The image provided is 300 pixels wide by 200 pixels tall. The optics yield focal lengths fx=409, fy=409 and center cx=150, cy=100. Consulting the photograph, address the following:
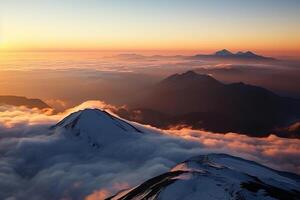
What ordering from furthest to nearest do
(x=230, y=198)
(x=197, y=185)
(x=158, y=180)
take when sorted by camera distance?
1. (x=158, y=180)
2. (x=197, y=185)
3. (x=230, y=198)

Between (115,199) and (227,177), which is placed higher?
(227,177)

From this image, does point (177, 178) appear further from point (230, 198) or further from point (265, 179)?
point (265, 179)

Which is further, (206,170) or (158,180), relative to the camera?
(206,170)

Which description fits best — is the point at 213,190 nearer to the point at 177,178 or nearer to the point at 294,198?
the point at 177,178

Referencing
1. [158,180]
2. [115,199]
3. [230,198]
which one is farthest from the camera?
[115,199]

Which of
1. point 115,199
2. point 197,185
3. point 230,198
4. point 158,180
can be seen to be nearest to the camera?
point 230,198

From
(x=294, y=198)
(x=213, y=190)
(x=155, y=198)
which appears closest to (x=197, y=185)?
(x=213, y=190)

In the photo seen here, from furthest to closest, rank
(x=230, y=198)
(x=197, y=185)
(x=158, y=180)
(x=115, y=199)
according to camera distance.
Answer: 1. (x=115, y=199)
2. (x=158, y=180)
3. (x=197, y=185)
4. (x=230, y=198)

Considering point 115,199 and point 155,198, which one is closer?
point 155,198

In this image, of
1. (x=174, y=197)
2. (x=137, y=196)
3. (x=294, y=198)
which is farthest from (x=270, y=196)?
(x=137, y=196)
